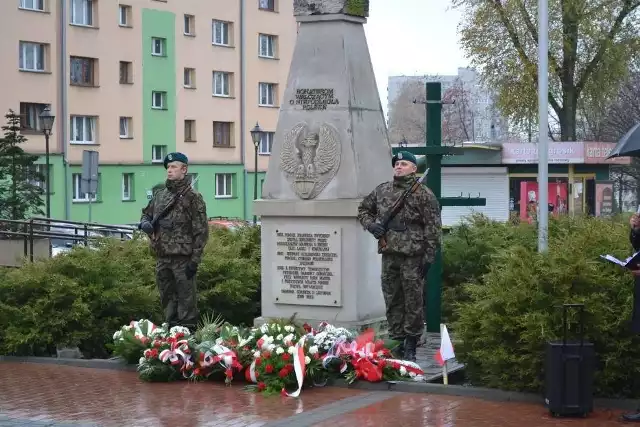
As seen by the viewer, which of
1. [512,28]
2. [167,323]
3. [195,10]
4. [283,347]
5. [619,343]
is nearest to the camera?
[619,343]

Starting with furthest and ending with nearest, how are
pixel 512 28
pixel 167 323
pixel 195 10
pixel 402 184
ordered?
1. pixel 195 10
2. pixel 512 28
3. pixel 167 323
4. pixel 402 184

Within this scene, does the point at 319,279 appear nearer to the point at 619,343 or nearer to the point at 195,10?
the point at 619,343

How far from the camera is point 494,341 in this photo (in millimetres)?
10148

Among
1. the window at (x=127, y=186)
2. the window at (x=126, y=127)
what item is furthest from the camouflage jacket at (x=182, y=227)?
the window at (x=126, y=127)

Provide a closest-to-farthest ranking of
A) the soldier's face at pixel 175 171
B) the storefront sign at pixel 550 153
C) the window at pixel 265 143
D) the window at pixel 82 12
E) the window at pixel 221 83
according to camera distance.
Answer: the soldier's face at pixel 175 171
the storefront sign at pixel 550 153
the window at pixel 82 12
the window at pixel 221 83
the window at pixel 265 143

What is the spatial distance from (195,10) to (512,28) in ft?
72.6

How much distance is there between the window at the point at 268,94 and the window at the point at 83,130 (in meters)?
12.2

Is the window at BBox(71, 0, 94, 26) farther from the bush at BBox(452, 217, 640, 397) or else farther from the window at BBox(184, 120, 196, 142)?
the bush at BBox(452, 217, 640, 397)

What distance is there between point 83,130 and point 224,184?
392 inches

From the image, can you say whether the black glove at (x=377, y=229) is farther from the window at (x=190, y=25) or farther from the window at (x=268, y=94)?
the window at (x=268, y=94)

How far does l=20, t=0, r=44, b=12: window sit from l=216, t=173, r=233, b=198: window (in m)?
13.7

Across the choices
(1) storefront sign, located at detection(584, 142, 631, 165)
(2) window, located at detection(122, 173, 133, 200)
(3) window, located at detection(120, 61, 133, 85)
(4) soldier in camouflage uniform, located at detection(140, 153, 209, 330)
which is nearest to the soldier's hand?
(4) soldier in camouflage uniform, located at detection(140, 153, 209, 330)

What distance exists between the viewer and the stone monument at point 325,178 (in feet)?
41.9

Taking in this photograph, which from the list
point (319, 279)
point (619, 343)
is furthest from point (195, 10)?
point (619, 343)
